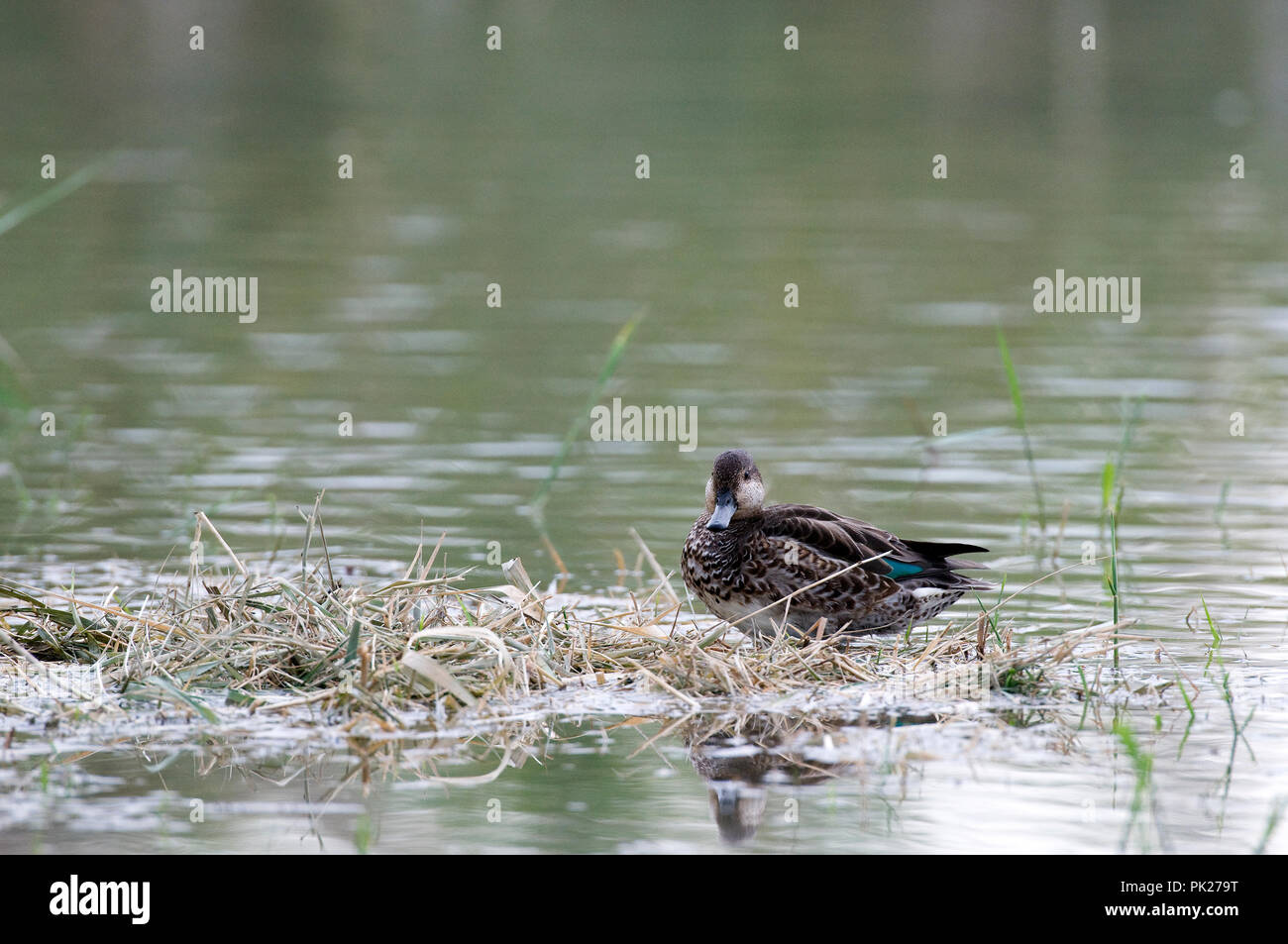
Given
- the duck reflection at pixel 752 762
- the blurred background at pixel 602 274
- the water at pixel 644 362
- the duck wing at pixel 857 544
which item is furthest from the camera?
the blurred background at pixel 602 274

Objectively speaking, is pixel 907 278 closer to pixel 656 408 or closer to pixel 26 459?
pixel 656 408

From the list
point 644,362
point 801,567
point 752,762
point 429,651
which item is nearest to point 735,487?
point 801,567

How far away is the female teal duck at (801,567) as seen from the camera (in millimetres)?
7215

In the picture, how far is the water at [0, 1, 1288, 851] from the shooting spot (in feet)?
18.3

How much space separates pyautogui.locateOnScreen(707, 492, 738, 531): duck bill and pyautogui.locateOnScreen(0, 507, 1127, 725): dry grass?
0.41 metres

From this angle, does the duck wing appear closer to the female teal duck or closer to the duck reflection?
the female teal duck

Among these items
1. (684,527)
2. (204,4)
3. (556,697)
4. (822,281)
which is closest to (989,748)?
(556,697)

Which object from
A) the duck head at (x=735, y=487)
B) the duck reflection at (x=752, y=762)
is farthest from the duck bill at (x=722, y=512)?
the duck reflection at (x=752, y=762)

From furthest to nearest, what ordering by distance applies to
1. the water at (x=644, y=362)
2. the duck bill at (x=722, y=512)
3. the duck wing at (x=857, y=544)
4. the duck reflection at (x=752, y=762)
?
the duck wing at (x=857, y=544) < the duck bill at (x=722, y=512) < the water at (x=644, y=362) < the duck reflection at (x=752, y=762)

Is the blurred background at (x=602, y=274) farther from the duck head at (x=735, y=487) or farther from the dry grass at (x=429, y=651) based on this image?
the dry grass at (x=429, y=651)

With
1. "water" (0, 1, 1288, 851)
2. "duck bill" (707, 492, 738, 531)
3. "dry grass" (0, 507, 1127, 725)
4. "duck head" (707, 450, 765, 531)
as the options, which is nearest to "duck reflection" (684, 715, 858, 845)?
"water" (0, 1, 1288, 851)

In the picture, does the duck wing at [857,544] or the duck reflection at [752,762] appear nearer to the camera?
the duck reflection at [752,762]

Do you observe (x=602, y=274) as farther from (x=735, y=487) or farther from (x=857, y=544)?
(x=857, y=544)

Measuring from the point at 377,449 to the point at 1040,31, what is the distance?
1046 inches
